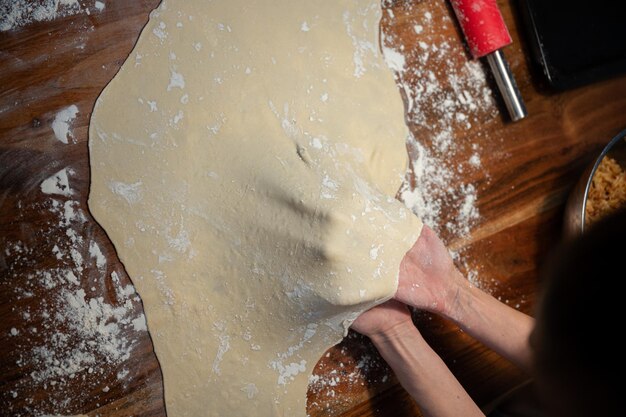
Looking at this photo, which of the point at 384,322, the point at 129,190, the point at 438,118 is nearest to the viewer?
the point at 129,190

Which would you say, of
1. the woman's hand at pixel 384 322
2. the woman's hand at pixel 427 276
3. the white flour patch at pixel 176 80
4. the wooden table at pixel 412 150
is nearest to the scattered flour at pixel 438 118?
the wooden table at pixel 412 150

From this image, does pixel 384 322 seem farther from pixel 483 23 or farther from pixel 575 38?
pixel 575 38

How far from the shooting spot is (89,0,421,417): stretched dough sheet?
876mm

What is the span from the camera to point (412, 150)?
1.09 metres

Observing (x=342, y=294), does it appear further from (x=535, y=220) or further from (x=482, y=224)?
(x=535, y=220)

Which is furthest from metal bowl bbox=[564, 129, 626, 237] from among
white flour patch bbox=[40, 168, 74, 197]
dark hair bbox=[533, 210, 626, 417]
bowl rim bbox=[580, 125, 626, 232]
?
white flour patch bbox=[40, 168, 74, 197]

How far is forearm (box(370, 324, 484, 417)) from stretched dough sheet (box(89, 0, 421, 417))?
0.45ft

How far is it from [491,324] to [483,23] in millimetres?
648

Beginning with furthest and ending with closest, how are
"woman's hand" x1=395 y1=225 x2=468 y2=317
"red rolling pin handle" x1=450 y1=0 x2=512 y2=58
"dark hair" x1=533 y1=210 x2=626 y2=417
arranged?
"red rolling pin handle" x1=450 y1=0 x2=512 y2=58, "woman's hand" x1=395 y1=225 x2=468 y2=317, "dark hair" x1=533 y1=210 x2=626 y2=417

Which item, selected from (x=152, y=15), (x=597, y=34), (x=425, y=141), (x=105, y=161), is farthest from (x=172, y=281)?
(x=597, y=34)

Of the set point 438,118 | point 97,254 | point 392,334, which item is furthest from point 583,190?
point 97,254

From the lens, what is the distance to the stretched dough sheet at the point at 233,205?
2.88ft

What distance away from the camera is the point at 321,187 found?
88 cm

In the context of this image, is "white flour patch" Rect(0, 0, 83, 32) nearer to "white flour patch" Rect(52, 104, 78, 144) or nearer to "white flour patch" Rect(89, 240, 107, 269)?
"white flour patch" Rect(52, 104, 78, 144)
